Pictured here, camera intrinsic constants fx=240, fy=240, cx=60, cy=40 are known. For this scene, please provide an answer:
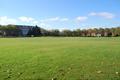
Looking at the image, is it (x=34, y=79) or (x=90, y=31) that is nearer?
(x=34, y=79)

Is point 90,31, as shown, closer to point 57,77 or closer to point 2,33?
point 2,33

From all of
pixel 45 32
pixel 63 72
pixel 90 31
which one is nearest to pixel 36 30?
pixel 45 32

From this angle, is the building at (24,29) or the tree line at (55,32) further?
the building at (24,29)

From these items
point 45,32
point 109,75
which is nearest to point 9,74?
point 109,75

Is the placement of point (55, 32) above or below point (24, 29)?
below

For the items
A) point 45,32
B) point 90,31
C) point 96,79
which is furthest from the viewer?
point 90,31

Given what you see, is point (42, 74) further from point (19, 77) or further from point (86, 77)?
point (86, 77)

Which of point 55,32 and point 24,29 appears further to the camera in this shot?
point 24,29

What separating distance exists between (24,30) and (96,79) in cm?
16800

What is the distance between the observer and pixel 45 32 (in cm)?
15688

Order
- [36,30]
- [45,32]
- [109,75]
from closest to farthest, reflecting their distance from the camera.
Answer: [109,75], [36,30], [45,32]

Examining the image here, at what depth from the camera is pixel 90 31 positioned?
549ft

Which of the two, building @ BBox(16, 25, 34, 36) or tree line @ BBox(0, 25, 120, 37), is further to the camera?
building @ BBox(16, 25, 34, 36)

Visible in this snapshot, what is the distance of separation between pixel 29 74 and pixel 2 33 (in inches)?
5655
